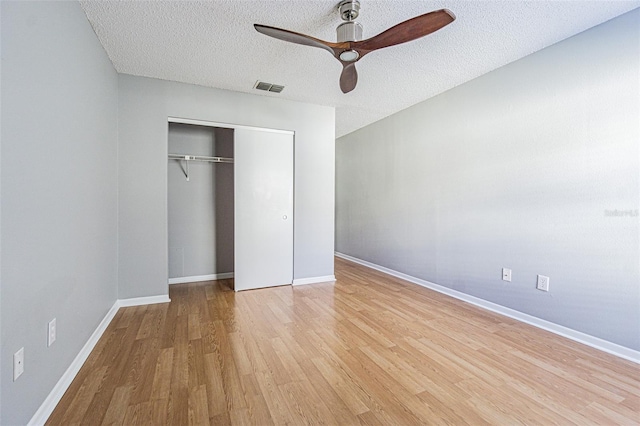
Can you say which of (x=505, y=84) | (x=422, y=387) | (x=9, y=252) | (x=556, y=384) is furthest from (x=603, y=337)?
(x=9, y=252)

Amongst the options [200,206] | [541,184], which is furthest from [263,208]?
[541,184]

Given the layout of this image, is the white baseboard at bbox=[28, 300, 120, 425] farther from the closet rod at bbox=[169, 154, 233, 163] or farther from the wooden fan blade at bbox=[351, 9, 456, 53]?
the wooden fan blade at bbox=[351, 9, 456, 53]

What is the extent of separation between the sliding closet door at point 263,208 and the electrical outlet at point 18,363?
229cm

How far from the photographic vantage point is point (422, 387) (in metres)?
1.72

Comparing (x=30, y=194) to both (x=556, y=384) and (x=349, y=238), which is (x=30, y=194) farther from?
(x=349, y=238)

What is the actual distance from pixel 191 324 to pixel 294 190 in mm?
1979

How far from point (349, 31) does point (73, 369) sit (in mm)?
2875

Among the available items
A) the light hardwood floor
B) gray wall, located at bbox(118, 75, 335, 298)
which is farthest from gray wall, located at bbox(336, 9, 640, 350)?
gray wall, located at bbox(118, 75, 335, 298)

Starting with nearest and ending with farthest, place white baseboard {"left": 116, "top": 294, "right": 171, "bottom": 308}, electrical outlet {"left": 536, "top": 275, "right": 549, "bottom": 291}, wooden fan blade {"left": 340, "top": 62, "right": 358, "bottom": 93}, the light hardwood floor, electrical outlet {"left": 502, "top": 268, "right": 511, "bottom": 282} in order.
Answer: the light hardwood floor → wooden fan blade {"left": 340, "top": 62, "right": 358, "bottom": 93} → electrical outlet {"left": 536, "top": 275, "right": 549, "bottom": 291} → electrical outlet {"left": 502, "top": 268, "right": 511, "bottom": 282} → white baseboard {"left": 116, "top": 294, "right": 171, "bottom": 308}

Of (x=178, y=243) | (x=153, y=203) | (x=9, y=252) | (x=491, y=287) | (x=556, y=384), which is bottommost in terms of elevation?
(x=556, y=384)

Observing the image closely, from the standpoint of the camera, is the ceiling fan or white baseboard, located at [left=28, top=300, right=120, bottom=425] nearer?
white baseboard, located at [left=28, top=300, right=120, bottom=425]

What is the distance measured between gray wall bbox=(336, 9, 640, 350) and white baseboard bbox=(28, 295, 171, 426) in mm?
3517

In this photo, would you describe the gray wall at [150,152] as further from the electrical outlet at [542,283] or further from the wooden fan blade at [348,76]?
the electrical outlet at [542,283]

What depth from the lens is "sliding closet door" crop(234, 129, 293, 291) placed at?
3.55 meters
